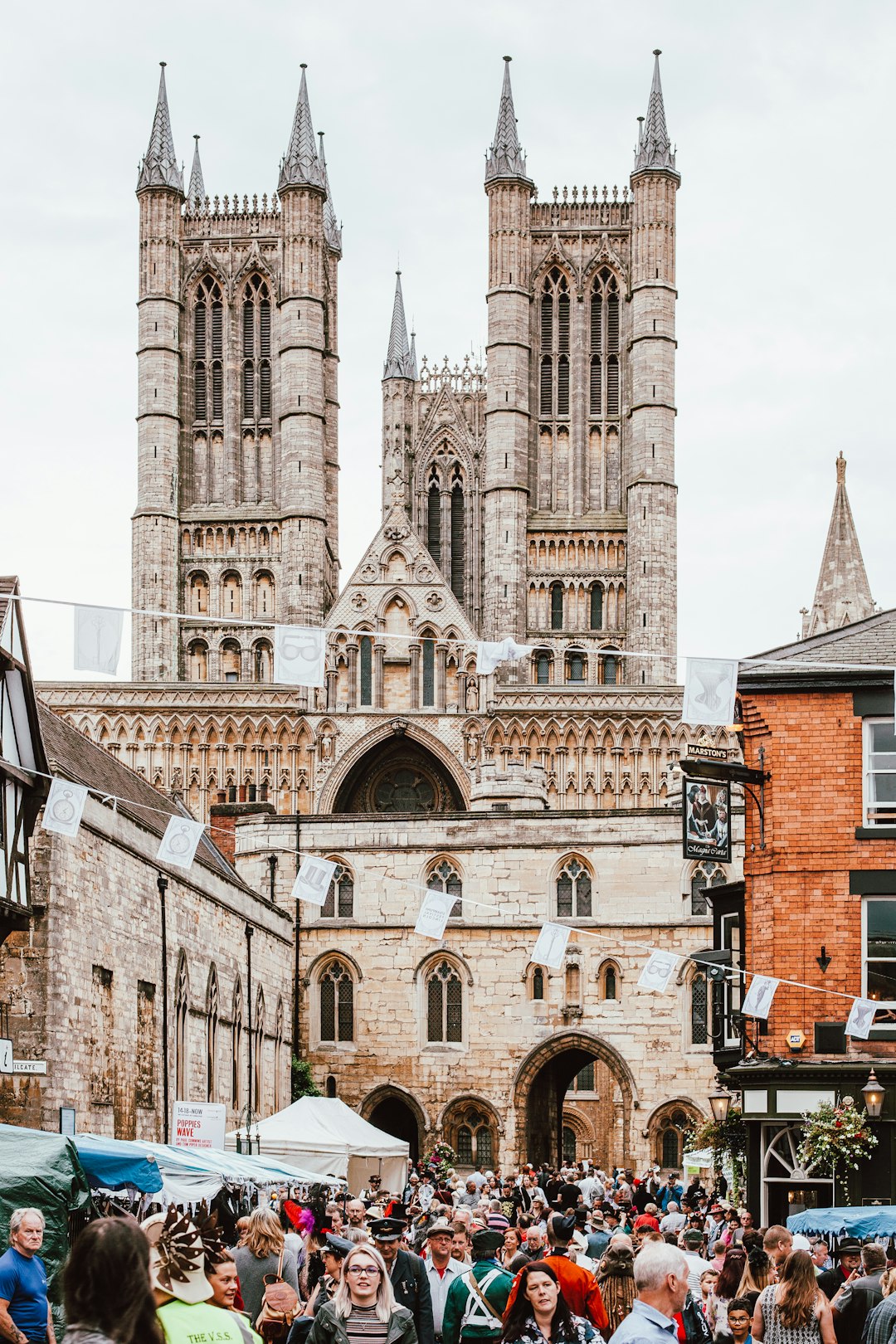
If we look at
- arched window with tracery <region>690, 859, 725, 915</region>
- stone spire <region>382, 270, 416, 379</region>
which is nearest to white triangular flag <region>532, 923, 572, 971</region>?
arched window with tracery <region>690, 859, 725, 915</region>

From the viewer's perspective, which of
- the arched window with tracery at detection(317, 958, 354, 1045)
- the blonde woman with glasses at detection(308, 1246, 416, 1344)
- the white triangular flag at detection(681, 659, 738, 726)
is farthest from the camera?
the arched window with tracery at detection(317, 958, 354, 1045)

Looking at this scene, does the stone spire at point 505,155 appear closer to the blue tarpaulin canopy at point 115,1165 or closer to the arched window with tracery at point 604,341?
the arched window with tracery at point 604,341

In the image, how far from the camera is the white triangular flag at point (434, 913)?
28.1m

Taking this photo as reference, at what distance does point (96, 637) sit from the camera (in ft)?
56.2

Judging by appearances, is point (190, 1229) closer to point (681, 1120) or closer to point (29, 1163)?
point (29, 1163)

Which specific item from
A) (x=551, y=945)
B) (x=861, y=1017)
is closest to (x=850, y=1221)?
(x=861, y=1017)

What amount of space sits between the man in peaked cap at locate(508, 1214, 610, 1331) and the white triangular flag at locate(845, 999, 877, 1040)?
13.1m

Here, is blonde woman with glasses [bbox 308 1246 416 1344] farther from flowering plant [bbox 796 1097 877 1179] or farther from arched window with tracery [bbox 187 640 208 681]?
arched window with tracery [bbox 187 640 208 681]

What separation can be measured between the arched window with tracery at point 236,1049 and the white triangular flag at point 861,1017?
1480 centimetres

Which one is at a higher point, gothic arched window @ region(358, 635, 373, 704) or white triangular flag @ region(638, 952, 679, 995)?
gothic arched window @ region(358, 635, 373, 704)

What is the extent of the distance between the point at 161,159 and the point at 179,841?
55.6 m

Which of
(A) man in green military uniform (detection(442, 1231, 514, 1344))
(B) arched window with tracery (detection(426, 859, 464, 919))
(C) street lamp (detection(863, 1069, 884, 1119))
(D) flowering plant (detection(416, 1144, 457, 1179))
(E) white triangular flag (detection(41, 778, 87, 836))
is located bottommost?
(D) flowering plant (detection(416, 1144, 457, 1179))

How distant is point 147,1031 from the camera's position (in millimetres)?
28828

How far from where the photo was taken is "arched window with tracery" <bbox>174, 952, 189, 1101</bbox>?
100 feet
